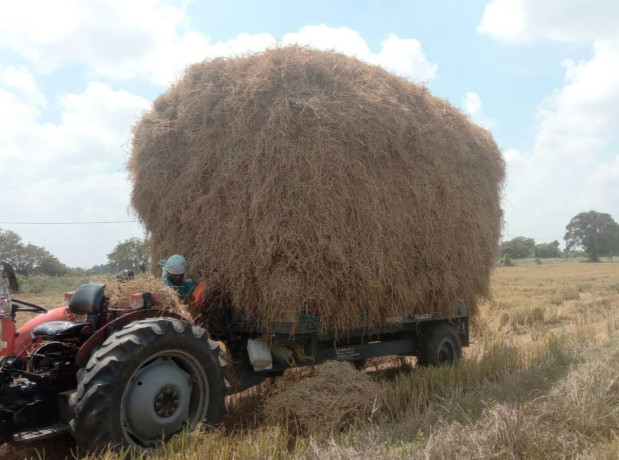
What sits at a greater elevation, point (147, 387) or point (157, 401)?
point (147, 387)

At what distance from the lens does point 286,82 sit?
6078mm

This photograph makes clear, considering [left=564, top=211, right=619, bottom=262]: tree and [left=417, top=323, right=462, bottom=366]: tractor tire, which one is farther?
[left=564, top=211, right=619, bottom=262]: tree

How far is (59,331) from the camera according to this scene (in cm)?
449

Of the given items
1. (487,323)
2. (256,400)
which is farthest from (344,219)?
(487,323)

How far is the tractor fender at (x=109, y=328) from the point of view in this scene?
429 cm

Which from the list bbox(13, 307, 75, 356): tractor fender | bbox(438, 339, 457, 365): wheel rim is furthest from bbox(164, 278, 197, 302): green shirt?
bbox(438, 339, 457, 365): wheel rim

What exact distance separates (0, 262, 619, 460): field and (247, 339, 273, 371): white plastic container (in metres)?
0.45

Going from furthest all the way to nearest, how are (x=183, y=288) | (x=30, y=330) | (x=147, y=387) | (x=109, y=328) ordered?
(x=183, y=288), (x=30, y=330), (x=109, y=328), (x=147, y=387)

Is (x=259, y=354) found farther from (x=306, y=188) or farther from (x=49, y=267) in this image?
(x=49, y=267)

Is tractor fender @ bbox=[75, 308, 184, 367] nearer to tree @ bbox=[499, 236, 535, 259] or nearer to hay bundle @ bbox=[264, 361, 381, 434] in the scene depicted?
hay bundle @ bbox=[264, 361, 381, 434]

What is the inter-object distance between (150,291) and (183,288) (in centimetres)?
88

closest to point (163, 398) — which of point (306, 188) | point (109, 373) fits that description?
point (109, 373)

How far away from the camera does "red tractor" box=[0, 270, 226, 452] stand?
3.85m

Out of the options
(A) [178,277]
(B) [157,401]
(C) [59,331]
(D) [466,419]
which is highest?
(A) [178,277]
